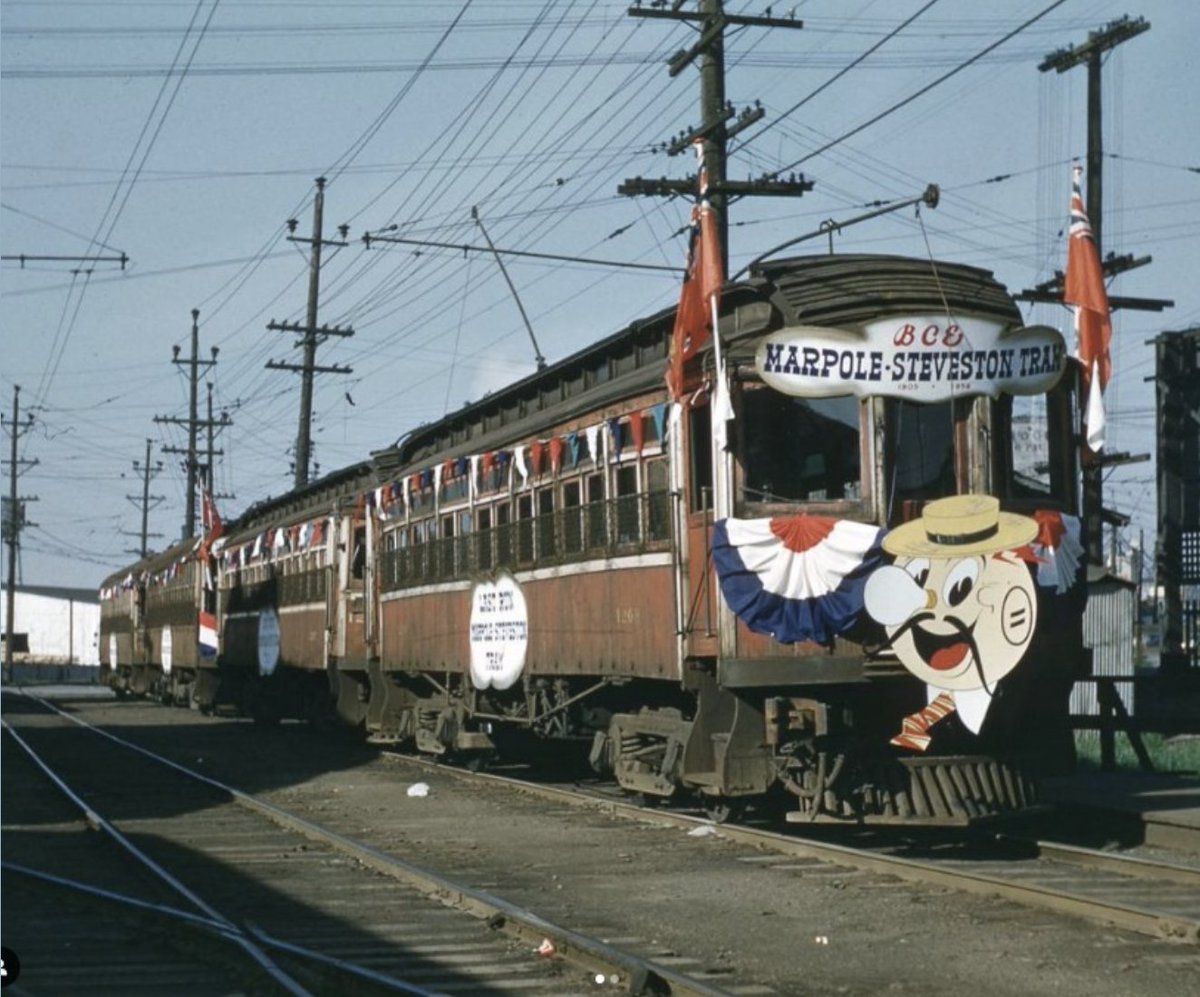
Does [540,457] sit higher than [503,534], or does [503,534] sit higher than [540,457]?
[540,457]

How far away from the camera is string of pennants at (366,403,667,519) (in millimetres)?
14078

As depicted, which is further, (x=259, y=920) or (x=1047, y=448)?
(x=1047, y=448)

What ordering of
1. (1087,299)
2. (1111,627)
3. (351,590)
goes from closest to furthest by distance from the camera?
(1087,299) < (351,590) < (1111,627)

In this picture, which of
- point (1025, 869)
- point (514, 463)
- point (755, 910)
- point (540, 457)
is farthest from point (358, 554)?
point (755, 910)

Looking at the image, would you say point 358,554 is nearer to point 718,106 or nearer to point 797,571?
point 718,106

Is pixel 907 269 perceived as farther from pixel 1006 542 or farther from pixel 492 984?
pixel 492 984

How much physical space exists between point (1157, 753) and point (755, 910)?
1043 centimetres

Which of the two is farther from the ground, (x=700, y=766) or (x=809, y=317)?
(x=809, y=317)

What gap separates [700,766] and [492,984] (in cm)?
475

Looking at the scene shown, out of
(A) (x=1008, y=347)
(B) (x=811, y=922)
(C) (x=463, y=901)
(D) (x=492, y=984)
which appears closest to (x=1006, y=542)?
(A) (x=1008, y=347)

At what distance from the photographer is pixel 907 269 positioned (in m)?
12.6

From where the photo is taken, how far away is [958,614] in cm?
1180

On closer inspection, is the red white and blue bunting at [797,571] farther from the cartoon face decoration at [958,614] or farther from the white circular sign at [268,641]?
the white circular sign at [268,641]

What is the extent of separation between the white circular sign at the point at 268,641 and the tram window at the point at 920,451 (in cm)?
1931
